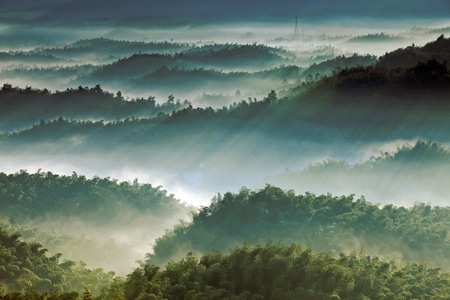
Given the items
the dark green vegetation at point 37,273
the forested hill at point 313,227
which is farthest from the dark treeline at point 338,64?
the dark green vegetation at point 37,273

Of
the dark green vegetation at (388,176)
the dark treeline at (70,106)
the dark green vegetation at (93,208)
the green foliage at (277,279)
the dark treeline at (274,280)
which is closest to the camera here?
the dark treeline at (274,280)

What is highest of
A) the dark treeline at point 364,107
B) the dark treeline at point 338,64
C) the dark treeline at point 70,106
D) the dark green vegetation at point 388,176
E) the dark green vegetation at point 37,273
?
the dark treeline at point 338,64

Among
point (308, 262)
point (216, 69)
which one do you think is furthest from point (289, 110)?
point (216, 69)

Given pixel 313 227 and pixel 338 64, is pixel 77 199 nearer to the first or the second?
pixel 313 227

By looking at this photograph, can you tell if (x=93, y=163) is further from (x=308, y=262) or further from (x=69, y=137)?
(x=308, y=262)

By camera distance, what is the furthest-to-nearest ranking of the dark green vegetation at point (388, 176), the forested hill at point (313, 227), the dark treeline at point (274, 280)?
1. the dark green vegetation at point (388, 176)
2. the forested hill at point (313, 227)
3. the dark treeline at point (274, 280)

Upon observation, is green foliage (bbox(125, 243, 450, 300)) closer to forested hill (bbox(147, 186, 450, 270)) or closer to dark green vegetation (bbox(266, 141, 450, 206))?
forested hill (bbox(147, 186, 450, 270))

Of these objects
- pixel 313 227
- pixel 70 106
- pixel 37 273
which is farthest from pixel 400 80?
pixel 70 106

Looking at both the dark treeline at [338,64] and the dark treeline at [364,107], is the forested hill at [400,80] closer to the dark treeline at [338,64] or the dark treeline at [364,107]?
the dark treeline at [364,107]
